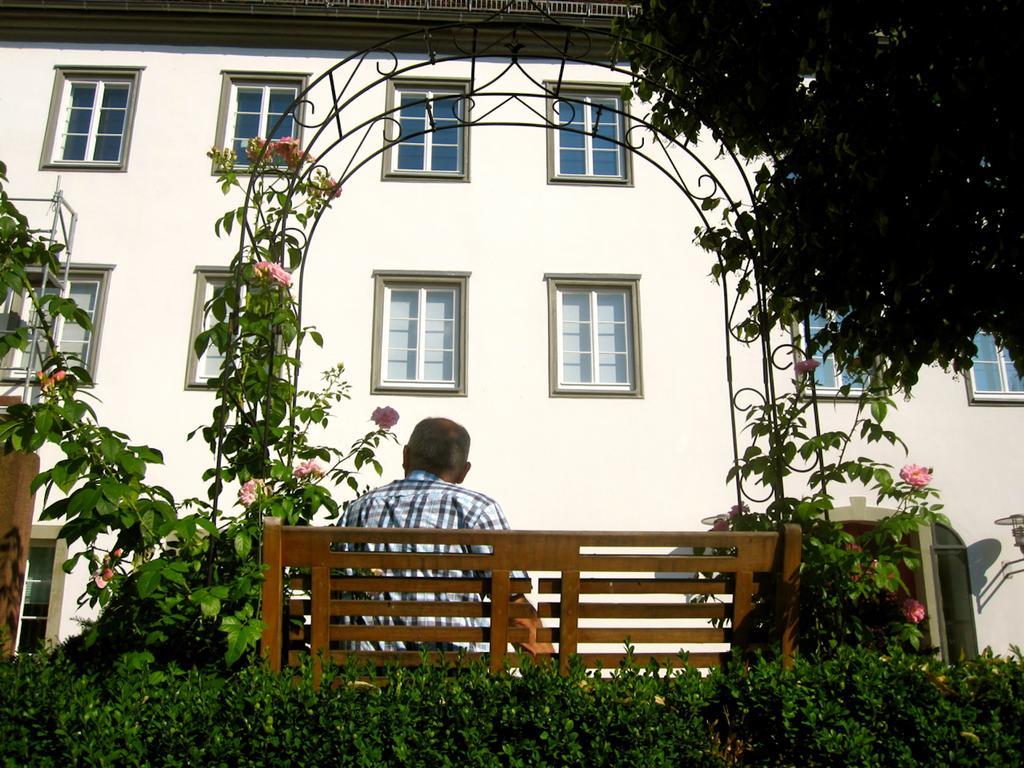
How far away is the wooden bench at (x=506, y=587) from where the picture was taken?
9.25 feet

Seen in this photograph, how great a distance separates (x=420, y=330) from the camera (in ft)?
39.8

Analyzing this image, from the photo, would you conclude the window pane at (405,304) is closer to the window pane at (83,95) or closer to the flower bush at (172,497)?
the window pane at (83,95)

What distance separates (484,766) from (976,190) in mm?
3308

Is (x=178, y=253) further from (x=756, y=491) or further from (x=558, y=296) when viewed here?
(x=756, y=491)

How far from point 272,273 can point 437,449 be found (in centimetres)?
100

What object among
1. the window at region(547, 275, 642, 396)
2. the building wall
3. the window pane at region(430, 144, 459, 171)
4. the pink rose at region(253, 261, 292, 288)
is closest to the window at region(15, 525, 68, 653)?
the building wall

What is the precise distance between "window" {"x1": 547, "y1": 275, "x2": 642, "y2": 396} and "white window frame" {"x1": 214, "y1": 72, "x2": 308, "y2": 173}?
4470mm

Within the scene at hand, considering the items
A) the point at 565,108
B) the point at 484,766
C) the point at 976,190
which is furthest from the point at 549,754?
the point at 565,108

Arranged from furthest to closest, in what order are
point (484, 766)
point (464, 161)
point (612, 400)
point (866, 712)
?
1. point (464, 161)
2. point (612, 400)
3. point (866, 712)
4. point (484, 766)

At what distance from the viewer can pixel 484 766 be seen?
246 cm

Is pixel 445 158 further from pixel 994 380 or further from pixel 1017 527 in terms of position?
pixel 1017 527

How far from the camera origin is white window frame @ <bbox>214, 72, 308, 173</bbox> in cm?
1293

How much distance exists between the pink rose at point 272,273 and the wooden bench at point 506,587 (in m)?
1.34

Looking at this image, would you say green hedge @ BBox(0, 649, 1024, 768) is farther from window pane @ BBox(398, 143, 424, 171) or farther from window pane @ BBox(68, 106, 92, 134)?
window pane @ BBox(68, 106, 92, 134)
